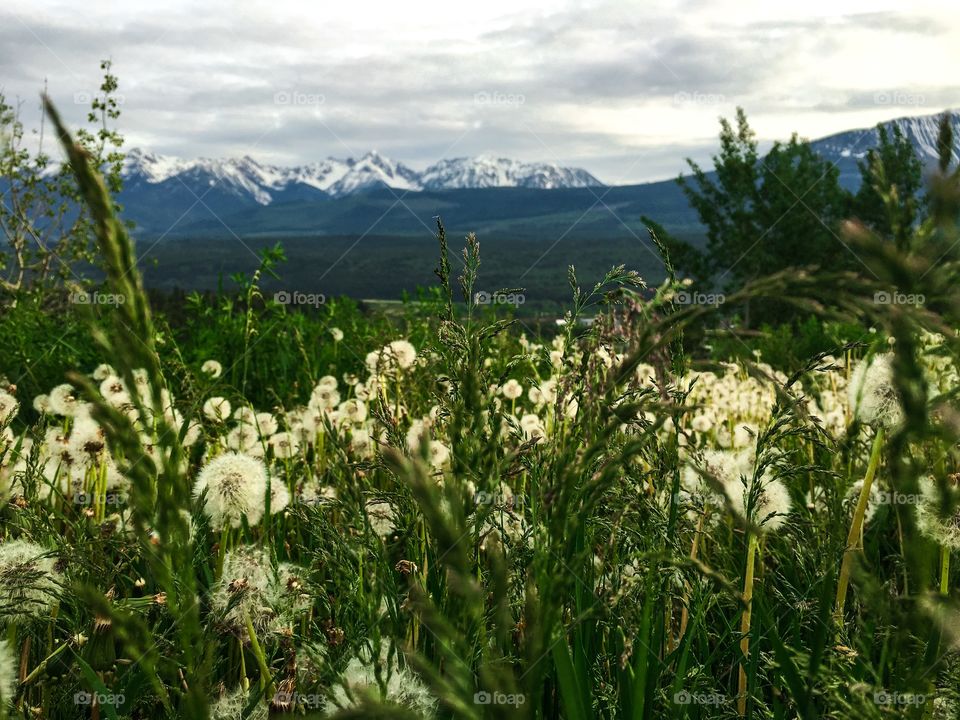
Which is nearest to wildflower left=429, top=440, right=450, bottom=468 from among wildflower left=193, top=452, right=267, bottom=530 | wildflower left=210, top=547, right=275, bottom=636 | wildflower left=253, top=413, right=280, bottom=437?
wildflower left=193, top=452, right=267, bottom=530

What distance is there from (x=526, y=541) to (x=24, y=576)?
1.18m

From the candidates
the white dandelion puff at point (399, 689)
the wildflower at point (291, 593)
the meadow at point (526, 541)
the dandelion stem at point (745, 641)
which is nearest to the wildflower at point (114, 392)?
the meadow at point (526, 541)

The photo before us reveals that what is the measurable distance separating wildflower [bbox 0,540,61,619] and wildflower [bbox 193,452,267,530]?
429 mm

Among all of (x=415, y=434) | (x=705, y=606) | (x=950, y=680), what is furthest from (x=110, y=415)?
(x=415, y=434)

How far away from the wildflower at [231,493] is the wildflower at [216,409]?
1462mm

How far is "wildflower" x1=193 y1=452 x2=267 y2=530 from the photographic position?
2.22 m

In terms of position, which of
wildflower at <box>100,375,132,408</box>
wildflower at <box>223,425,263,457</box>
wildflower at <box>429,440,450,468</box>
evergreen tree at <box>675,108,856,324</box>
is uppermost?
evergreen tree at <box>675,108,856,324</box>

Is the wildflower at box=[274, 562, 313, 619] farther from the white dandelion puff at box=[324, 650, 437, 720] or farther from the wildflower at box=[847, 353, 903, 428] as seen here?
the wildflower at box=[847, 353, 903, 428]

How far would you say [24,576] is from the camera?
1774 mm

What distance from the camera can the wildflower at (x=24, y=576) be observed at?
175 cm

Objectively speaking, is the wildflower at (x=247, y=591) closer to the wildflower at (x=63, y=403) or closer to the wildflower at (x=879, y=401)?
Answer: the wildflower at (x=879, y=401)

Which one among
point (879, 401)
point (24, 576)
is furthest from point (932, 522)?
point (24, 576)

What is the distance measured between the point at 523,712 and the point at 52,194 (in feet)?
65.7

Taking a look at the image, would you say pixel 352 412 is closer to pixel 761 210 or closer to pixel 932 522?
pixel 932 522
